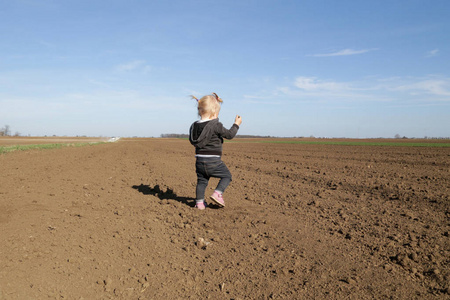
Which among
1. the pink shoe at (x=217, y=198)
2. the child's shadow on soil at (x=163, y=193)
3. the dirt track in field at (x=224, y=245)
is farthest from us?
the child's shadow on soil at (x=163, y=193)

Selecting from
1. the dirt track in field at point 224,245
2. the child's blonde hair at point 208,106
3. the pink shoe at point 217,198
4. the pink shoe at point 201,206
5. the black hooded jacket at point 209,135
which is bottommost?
the dirt track in field at point 224,245

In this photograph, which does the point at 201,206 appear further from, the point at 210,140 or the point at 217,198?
the point at 210,140

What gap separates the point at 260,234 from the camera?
12.9 feet

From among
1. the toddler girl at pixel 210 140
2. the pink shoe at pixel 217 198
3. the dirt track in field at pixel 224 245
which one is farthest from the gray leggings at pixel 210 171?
the dirt track in field at pixel 224 245

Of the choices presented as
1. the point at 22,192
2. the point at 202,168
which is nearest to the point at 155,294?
the point at 202,168

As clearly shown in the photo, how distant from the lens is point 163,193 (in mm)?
6461

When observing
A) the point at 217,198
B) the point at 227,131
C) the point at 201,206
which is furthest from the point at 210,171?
the point at 227,131

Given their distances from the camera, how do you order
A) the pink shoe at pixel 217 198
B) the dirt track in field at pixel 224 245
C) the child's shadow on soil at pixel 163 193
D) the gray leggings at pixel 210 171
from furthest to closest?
1. the child's shadow on soil at pixel 163 193
2. the gray leggings at pixel 210 171
3. the pink shoe at pixel 217 198
4. the dirt track in field at pixel 224 245

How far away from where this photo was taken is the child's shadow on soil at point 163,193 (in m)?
5.81

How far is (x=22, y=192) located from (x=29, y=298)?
4.27 meters

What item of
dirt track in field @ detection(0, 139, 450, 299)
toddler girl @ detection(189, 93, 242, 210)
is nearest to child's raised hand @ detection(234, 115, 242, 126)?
toddler girl @ detection(189, 93, 242, 210)

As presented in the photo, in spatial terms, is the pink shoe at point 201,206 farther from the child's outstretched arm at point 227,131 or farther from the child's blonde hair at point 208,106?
the child's blonde hair at point 208,106

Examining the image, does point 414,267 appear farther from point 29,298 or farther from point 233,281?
point 29,298

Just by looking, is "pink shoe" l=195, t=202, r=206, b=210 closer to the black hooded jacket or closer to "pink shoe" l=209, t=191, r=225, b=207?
"pink shoe" l=209, t=191, r=225, b=207
